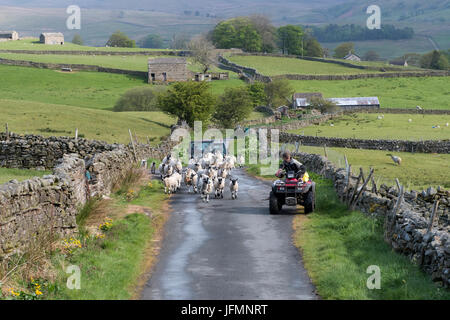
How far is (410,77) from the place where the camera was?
130375 millimetres

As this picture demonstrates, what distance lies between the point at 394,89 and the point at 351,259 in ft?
345

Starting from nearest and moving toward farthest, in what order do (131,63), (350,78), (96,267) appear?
(96,267) < (350,78) < (131,63)

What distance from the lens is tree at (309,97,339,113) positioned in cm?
9412

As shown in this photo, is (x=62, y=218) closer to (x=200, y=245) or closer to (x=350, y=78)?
(x=200, y=245)

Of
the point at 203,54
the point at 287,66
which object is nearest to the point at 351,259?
the point at 203,54

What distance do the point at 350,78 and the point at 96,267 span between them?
11656cm

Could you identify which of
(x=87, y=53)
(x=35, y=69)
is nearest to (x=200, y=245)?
(x=35, y=69)

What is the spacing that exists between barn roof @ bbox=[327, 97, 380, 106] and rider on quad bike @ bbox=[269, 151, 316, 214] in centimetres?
A: 7798

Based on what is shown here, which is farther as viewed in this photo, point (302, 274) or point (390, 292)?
point (302, 274)

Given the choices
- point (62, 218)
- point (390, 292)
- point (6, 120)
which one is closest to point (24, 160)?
point (62, 218)

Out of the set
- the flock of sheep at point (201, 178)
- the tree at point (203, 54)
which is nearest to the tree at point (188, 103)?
the flock of sheep at point (201, 178)

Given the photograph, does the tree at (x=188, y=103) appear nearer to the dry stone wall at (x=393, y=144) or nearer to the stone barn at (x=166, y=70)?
the dry stone wall at (x=393, y=144)

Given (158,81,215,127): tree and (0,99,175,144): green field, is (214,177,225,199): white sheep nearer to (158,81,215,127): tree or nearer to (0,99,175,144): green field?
(0,99,175,144): green field
